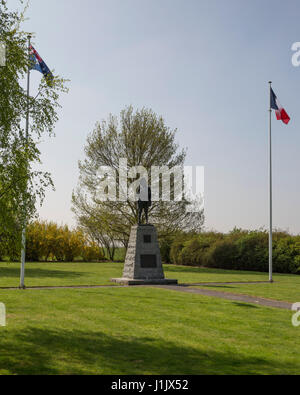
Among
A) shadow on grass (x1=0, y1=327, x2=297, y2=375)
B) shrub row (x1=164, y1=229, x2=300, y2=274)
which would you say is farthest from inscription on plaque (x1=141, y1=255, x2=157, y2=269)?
shrub row (x1=164, y1=229, x2=300, y2=274)

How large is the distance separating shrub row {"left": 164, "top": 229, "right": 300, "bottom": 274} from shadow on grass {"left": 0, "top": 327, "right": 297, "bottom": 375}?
76.7ft

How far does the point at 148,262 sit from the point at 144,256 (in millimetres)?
324

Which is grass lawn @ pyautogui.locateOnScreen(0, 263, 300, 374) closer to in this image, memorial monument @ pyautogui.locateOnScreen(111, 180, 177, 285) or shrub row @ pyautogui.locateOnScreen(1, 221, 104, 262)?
memorial monument @ pyautogui.locateOnScreen(111, 180, 177, 285)

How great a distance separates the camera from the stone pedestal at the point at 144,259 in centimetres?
1836

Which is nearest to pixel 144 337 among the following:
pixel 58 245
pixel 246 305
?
pixel 246 305

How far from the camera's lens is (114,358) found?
248 inches

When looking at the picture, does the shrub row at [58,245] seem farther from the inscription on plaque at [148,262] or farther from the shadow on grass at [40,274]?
the inscription on plaque at [148,262]

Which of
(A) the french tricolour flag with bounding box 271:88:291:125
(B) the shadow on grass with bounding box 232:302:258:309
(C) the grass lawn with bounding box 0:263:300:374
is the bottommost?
(B) the shadow on grass with bounding box 232:302:258:309

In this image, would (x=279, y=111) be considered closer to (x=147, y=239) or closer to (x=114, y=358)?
(x=147, y=239)

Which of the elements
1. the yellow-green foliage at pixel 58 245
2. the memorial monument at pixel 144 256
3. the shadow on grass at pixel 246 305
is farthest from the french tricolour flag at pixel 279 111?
the yellow-green foliage at pixel 58 245

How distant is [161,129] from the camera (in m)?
32.4

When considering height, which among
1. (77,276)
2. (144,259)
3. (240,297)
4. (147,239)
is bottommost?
(77,276)

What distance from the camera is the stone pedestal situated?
1836cm
